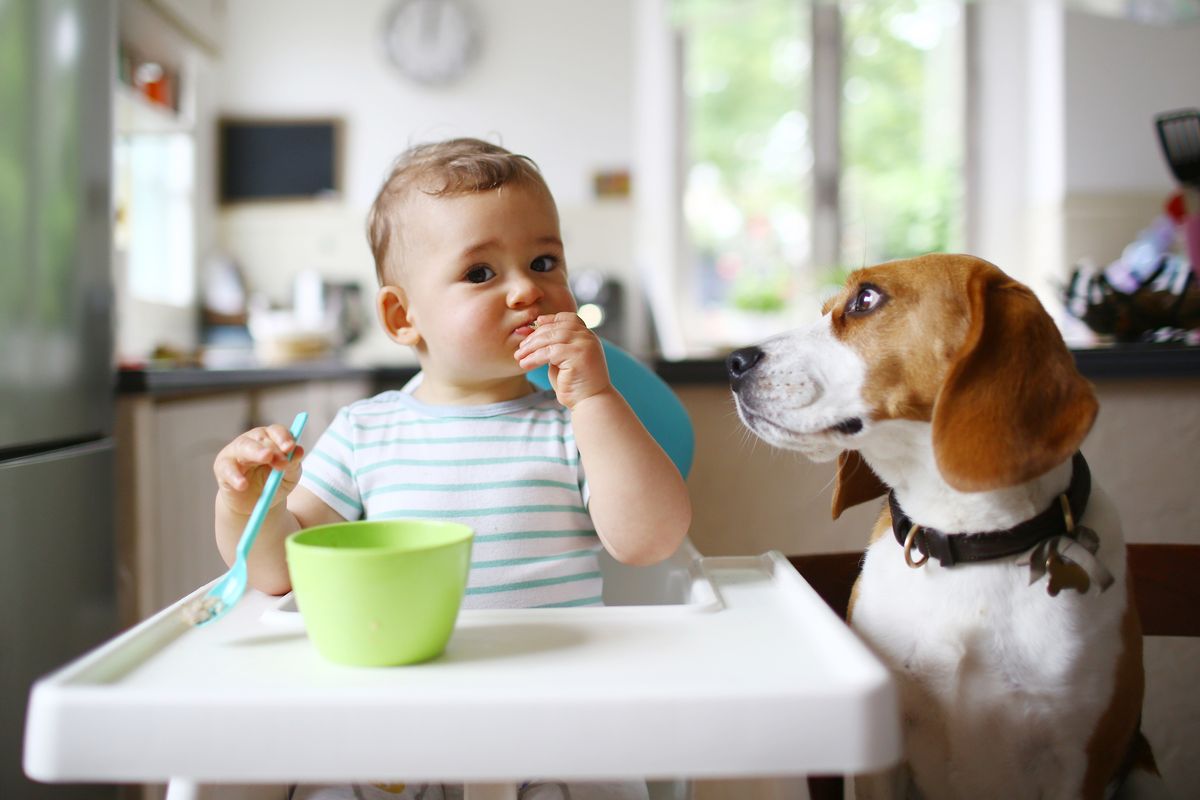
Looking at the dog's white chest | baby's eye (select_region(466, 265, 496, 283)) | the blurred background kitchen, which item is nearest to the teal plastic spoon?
baby's eye (select_region(466, 265, 496, 283))

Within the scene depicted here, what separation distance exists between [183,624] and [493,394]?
457 millimetres

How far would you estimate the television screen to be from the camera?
3803 millimetres

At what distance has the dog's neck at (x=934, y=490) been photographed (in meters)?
0.81

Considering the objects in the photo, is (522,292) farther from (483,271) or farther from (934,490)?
(934,490)

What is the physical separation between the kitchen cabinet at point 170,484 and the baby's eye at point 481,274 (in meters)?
0.64

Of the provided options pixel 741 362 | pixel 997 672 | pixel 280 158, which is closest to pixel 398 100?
pixel 280 158

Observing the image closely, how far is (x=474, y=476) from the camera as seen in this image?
37.8 inches

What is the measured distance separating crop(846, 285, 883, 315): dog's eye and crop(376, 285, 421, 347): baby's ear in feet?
1.47

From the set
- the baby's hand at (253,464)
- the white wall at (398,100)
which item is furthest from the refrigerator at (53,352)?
the white wall at (398,100)

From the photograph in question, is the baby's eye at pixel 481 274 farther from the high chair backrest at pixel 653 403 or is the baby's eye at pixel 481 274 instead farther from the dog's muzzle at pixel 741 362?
the dog's muzzle at pixel 741 362

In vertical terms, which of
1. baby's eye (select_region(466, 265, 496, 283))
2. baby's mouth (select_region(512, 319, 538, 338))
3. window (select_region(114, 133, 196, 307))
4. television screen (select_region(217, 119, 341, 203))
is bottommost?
baby's mouth (select_region(512, 319, 538, 338))

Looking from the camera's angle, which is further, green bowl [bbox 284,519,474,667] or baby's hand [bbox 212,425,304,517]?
baby's hand [bbox 212,425,304,517]

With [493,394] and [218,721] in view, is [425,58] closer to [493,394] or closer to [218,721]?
[493,394]

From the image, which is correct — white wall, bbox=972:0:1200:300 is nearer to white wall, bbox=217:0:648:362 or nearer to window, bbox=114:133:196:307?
white wall, bbox=217:0:648:362
